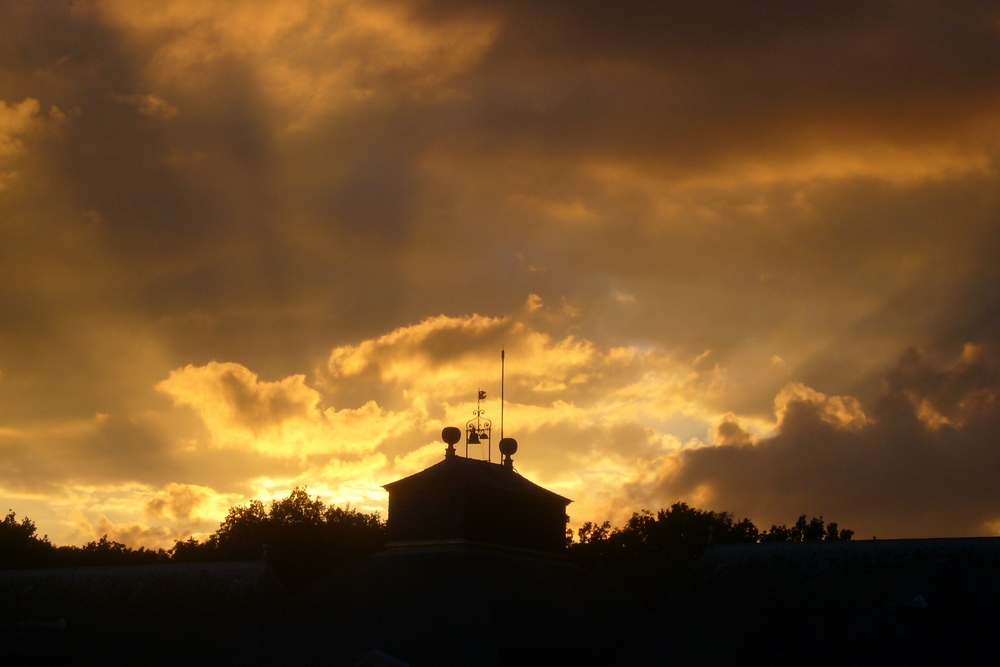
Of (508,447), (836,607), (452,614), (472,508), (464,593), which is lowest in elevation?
(452,614)

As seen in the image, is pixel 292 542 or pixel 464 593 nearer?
pixel 464 593

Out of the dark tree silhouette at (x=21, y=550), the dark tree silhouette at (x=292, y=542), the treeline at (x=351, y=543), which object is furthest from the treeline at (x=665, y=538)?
the dark tree silhouette at (x=21, y=550)

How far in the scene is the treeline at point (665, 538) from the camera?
80.6 meters

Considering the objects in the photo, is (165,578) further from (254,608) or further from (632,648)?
(632,648)

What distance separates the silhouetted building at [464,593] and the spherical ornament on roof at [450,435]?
0.12m

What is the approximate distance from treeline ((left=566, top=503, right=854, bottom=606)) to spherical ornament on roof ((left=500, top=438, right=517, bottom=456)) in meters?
23.1

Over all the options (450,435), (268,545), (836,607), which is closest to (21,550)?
(268,545)

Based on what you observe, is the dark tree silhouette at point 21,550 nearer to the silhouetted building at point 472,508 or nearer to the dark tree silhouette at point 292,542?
the dark tree silhouette at point 292,542

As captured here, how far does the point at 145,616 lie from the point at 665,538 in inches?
1852

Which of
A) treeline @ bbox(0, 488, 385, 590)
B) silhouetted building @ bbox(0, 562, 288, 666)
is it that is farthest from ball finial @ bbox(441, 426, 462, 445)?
treeline @ bbox(0, 488, 385, 590)

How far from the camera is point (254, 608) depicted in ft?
174

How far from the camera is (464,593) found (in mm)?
46500

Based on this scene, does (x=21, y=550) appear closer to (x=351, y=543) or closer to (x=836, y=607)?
(x=351, y=543)

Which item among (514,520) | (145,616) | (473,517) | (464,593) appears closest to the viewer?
(464,593)
